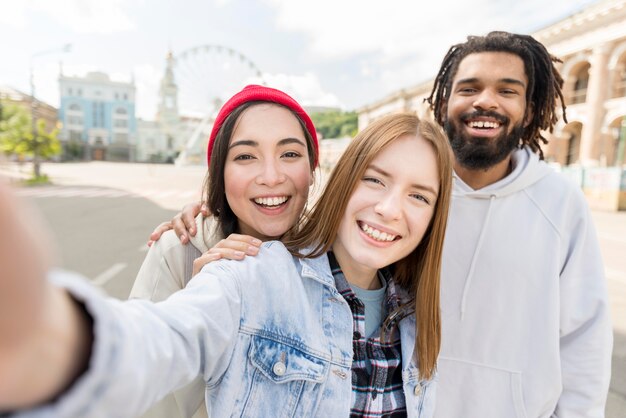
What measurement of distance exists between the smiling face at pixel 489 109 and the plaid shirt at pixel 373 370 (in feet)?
2.88

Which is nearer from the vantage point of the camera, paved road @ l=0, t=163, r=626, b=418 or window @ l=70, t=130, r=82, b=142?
paved road @ l=0, t=163, r=626, b=418

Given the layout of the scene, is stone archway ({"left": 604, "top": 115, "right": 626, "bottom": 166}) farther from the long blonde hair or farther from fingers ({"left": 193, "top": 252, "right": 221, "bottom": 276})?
fingers ({"left": 193, "top": 252, "right": 221, "bottom": 276})

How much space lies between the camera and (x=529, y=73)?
5.48ft

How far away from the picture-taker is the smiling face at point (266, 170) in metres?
1.35

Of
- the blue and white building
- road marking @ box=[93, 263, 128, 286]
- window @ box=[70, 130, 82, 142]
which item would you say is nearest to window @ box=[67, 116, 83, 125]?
the blue and white building

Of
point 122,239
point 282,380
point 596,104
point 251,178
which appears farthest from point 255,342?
point 596,104

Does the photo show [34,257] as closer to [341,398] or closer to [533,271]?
[341,398]

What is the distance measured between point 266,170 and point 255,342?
0.64 metres

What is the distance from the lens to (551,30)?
2081cm

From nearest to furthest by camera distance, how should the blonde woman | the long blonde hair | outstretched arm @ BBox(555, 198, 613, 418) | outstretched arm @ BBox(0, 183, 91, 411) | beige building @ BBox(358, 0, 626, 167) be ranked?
outstretched arm @ BBox(0, 183, 91, 411) → the blonde woman → the long blonde hair → outstretched arm @ BBox(555, 198, 613, 418) → beige building @ BBox(358, 0, 626, 167)

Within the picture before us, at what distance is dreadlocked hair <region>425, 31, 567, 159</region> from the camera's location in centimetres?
167

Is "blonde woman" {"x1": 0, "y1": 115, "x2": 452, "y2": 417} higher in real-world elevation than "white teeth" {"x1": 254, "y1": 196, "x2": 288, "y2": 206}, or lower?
lower

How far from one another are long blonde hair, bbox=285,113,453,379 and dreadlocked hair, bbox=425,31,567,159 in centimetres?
80

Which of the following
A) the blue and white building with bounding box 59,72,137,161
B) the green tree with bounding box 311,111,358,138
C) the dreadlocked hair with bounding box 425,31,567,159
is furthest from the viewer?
the green tree with bounding box 311,111,358,138
